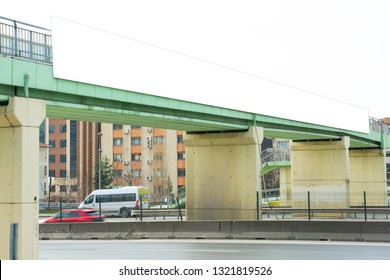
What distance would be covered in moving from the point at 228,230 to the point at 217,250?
6.35 meters

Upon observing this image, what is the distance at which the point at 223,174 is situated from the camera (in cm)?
3725

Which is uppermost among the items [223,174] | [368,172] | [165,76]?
[165,76]

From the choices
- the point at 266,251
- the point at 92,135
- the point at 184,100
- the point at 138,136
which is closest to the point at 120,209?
the point at 184,100

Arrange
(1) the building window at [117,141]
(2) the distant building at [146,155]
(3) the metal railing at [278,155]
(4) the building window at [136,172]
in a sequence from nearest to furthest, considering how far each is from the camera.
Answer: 1. (3) the metal railing at [278,155]
2. (2) the distant building at [146,155]
3. (4) the building window at [136,172]
4. (1) the building window at [117,141]

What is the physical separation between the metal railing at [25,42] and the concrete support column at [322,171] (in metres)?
28.3

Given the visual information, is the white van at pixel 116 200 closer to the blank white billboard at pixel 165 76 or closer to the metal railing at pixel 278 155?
the metal railing at pixel 278 155

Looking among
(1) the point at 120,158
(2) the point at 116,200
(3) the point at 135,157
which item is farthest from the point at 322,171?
(1) the point at 120,158

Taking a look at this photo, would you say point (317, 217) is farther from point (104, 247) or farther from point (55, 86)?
point (55, 86)

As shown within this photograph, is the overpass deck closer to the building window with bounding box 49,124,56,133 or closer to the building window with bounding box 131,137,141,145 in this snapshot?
the building window with bounding box 131,137,141,145

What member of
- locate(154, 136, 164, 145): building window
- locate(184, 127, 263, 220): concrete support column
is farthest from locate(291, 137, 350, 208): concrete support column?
locate(154, 136, 164, 145): building window

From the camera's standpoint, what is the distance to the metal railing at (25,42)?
21989 millimetres

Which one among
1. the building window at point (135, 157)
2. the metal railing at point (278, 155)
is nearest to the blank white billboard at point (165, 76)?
the metal railing at point (278, 155)

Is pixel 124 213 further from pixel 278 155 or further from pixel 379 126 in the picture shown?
pixel 278 155

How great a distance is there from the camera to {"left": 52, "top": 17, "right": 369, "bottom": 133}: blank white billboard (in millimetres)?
24234
